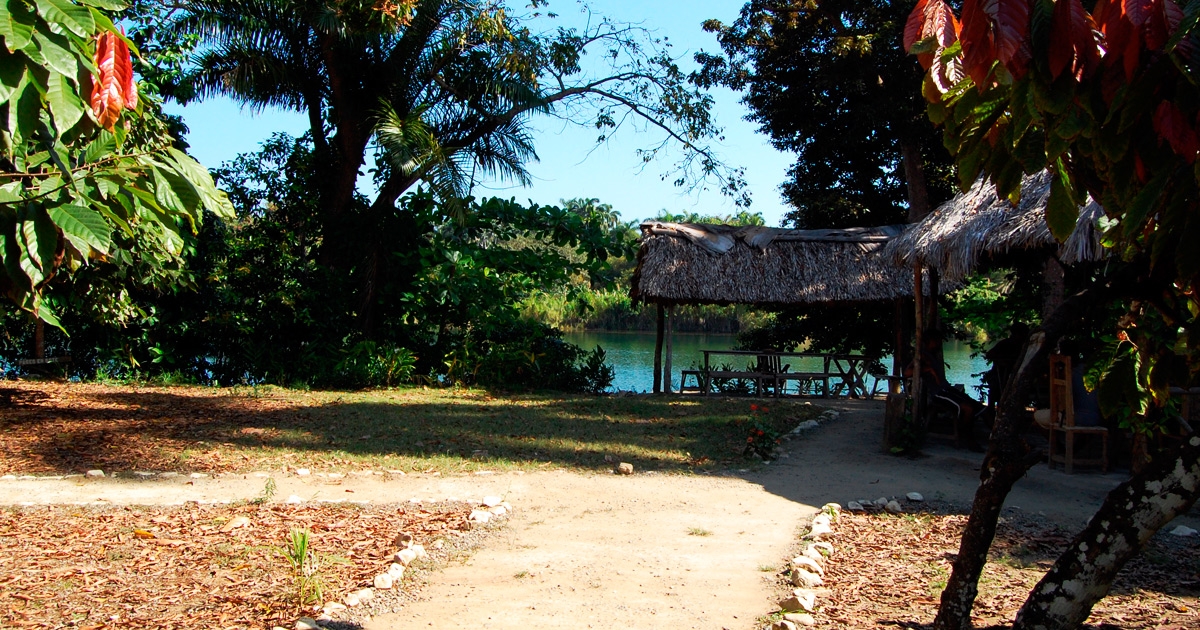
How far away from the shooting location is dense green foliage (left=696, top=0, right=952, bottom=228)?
1375cm

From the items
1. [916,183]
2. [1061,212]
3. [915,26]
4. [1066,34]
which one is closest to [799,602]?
[1061,212]

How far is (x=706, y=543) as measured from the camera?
214 inches

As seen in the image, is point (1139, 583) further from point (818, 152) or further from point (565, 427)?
point (818, 152)

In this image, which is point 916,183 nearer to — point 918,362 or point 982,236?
point 918,362

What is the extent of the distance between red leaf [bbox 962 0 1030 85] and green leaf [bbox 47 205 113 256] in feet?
8.11

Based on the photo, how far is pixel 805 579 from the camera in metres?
4.55

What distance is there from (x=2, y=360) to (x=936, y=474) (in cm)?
1311

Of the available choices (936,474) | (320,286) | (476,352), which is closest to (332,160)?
(320,286)

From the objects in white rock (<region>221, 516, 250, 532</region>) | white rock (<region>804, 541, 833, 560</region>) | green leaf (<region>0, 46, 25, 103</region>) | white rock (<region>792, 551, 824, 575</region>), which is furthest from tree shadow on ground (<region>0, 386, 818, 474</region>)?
green leaf (<region>0, 46, 25, 103</region>)

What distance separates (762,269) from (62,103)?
12658 millimetres

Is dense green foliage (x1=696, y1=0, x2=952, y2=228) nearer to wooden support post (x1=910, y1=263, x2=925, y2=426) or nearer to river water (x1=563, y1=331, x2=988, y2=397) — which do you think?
river water (x1=563, y1=331, x2=988, y2=397)

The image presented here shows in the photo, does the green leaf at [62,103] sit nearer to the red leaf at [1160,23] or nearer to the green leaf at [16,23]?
the green leaf at [16,23]

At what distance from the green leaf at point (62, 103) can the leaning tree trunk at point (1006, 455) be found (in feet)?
10.2

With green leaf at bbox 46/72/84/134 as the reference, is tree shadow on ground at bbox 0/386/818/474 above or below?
below
